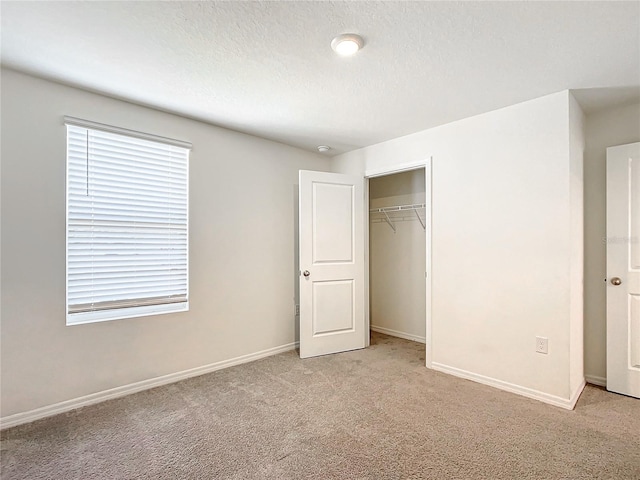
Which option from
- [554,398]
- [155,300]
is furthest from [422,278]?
[155,300]

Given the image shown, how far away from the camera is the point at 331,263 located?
12.5ft

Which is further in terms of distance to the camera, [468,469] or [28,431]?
[28,431]

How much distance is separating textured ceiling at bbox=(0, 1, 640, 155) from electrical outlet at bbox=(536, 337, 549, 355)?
1858 millimetres

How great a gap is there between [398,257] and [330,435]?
278cm

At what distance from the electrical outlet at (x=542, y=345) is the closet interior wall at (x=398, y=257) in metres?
1.64

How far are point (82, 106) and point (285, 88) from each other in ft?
4.96

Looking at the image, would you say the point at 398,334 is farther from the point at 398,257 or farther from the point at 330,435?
A: the point at 330,435

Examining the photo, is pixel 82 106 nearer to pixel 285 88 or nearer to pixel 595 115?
pixel 285 88

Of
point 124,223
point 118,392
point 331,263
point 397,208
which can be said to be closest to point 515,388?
point 331,263

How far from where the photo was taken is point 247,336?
11.6ft

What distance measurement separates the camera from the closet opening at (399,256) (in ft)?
14.0

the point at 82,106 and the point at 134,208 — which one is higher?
the point at 82,106

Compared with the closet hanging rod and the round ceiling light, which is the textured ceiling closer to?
the round ceiling light

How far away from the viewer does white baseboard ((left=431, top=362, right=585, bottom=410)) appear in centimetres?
249
